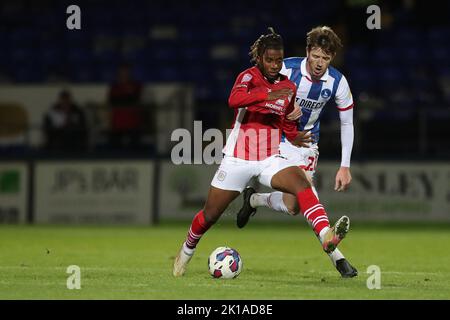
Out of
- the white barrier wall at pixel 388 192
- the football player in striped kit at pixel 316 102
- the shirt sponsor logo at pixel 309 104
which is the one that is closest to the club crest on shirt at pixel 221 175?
the football player in striped kit at pixel 316 102

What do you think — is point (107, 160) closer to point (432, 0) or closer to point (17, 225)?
point (17, 225)

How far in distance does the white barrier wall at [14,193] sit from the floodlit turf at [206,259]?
747 millimetres

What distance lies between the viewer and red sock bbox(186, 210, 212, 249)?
9.41 m

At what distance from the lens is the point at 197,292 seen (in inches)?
319

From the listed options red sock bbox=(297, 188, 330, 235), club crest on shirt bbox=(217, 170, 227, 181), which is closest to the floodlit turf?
red sock bbox=(297, 188, 330, 235)

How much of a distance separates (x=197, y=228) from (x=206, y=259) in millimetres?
2419

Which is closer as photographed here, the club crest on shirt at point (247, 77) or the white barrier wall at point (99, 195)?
the club crest on shirt at point (247, 77)

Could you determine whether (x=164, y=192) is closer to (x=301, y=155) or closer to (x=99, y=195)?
(x=99, y=195)

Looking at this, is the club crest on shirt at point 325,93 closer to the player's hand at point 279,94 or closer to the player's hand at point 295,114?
the player's hand at point 295,114

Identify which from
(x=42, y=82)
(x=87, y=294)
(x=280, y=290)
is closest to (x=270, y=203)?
(x=280, y=290)

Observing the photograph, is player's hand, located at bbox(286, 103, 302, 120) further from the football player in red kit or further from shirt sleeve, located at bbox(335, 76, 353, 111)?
shirt sleeve, located at bbox(335, 76, 353, 111)

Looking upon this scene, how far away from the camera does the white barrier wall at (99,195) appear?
59.8 feet

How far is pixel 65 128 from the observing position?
18656 millimetres

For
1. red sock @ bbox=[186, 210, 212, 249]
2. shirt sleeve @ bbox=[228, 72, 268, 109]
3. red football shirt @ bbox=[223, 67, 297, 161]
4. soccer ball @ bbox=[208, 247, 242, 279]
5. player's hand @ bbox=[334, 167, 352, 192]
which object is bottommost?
soccer ball @ bbox=[208, 247, 242, 279]
